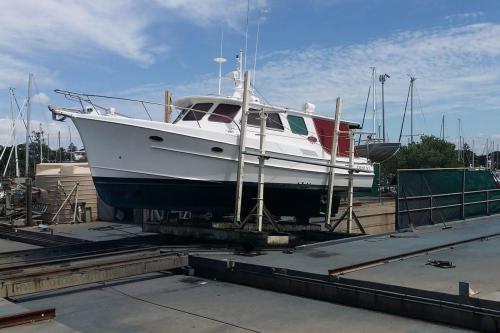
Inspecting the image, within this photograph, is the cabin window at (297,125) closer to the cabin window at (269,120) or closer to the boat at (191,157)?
the boat at (191,157)

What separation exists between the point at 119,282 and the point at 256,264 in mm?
2171

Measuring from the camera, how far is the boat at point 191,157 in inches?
401

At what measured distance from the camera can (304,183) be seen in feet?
39.9

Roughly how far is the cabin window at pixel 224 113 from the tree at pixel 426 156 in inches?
1402

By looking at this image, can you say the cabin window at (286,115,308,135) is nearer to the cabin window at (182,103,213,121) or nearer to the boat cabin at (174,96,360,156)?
the boat cabin at (174,96,360,156)

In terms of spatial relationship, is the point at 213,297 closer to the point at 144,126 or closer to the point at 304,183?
→ the point at 144,126

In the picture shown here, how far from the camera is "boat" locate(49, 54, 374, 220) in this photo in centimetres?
1018

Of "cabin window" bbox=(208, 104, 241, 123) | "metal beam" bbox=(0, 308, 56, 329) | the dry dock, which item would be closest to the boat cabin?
"cabin window" bbox=(208, 104, 241, 123)

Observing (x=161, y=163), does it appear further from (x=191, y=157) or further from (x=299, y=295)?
(x=299, y=295)

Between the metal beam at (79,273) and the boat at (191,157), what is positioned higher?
the boat at (191,157)

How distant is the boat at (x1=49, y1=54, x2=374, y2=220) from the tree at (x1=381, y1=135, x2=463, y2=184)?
34969mm

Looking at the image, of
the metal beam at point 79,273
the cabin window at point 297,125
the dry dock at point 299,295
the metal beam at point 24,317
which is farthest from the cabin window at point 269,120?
the metal beam at point 24,317

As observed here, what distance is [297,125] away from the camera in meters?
12.5

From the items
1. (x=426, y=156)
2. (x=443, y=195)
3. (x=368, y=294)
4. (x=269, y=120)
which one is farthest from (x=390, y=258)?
(x=426, y=156)
